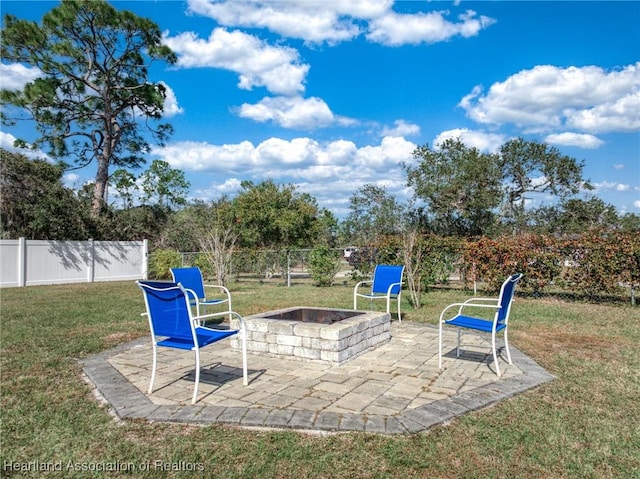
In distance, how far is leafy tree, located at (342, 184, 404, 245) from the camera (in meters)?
28.9

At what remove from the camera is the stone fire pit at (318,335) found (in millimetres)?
4387

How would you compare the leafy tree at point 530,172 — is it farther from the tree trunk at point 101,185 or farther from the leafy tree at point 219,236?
the tree trunk at point 101,185

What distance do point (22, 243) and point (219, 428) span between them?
15.5m

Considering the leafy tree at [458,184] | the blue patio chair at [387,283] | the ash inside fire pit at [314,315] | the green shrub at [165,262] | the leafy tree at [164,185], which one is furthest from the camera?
the leafy tree at [164,185]

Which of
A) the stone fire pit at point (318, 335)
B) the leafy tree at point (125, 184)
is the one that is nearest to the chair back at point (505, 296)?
the stone fire pit at point (318, 335)

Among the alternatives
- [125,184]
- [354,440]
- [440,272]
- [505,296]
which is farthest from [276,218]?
[125,184]

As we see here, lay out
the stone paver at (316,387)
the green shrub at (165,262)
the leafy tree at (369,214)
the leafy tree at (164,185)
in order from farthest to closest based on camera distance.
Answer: the leafy tree at (164,185)
the leafy tree at (369,214)
the green shrub at (165,262)
the stone paver at (316,387)

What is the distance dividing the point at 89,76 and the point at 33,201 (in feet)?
24.1

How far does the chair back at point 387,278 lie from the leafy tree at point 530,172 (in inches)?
644

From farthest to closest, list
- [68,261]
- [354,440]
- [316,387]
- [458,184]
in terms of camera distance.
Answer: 1. [458,184]
2. [68,261]
3. [316,387]
4. [354,440]

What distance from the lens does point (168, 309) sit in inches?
131

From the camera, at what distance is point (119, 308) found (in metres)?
8.73

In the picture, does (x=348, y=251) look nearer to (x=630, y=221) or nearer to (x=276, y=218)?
(x=276, y=218)

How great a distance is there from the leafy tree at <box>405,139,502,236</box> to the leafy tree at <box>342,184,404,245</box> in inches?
316
